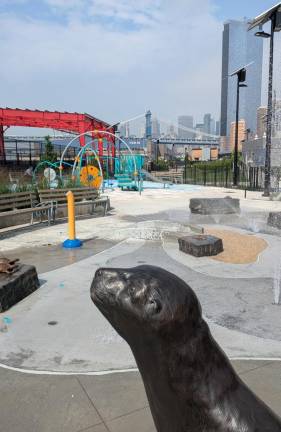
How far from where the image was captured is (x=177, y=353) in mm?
1490

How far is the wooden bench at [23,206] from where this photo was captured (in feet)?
32.7

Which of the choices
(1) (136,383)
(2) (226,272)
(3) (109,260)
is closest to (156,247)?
(3) (109,260)

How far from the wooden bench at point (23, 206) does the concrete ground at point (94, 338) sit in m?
2.06

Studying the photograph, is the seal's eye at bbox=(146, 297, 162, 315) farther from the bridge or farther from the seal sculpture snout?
the bridge

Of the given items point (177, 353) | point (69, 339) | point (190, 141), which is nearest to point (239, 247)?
point (69, 339)

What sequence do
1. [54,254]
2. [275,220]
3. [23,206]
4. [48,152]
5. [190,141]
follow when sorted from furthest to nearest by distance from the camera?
[190,141] < [48,152] < [23,206] < [275,220] < [54,254]

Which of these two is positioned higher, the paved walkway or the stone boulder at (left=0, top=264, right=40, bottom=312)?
the stone boulder at (left=0, top=264, right=40, bottom=312)

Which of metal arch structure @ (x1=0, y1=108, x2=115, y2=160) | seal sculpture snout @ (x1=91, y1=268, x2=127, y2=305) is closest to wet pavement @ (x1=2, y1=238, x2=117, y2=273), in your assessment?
seal sculpture snout @ (x1=91, y1=268, x2=127, y2=305)

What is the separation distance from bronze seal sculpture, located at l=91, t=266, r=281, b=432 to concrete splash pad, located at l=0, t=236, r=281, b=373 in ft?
6.19

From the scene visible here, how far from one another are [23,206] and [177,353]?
10.1m

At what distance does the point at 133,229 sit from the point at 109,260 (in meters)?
2.66

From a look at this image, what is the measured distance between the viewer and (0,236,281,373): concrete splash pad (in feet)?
11.3

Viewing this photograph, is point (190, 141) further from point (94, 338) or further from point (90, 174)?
point (94, 338)

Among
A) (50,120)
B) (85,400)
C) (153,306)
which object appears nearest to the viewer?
(153,306)
